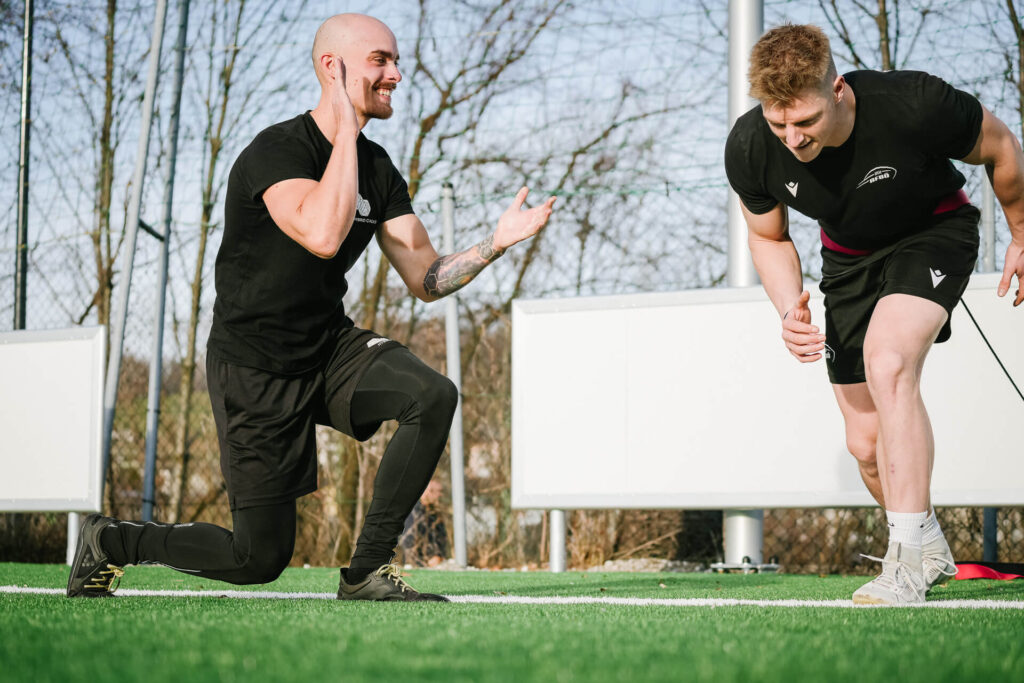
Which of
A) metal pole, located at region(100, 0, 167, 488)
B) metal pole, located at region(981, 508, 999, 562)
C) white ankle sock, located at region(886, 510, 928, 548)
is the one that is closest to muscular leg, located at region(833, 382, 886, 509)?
white ankle sock, located at region(886, 510, 928, 548)

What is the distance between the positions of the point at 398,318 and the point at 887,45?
Answer: 357cm

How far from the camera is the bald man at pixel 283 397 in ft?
10.3

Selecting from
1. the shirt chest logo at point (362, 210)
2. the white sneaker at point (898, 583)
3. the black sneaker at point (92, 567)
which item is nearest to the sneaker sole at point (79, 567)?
the black sneaker at point (92, 567)

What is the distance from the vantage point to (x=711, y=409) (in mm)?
5594

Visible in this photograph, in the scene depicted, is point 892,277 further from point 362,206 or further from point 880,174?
point 362,206

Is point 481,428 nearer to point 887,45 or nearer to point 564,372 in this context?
point 564,372

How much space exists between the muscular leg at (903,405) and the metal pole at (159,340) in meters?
5.43

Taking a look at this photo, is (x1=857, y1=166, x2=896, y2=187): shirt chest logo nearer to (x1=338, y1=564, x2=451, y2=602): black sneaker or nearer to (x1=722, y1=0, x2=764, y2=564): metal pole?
(x1=338, y1=564, x2=451, y2=602): black sneaker

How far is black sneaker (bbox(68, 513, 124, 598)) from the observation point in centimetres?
318

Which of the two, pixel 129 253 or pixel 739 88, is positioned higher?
pixel 739 88

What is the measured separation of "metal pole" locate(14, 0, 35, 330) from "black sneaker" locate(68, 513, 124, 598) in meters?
5.20

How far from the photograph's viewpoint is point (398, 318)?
777 cm

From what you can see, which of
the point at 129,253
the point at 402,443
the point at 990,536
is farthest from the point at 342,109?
the point at 129,253

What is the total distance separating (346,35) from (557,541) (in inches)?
136
